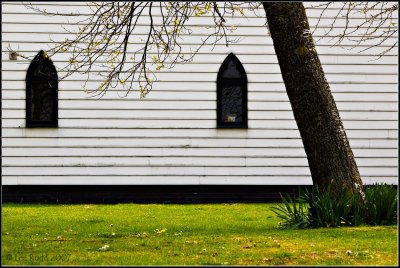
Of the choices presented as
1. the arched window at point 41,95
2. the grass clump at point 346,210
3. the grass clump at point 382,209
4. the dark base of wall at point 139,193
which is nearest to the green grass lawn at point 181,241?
the grass clump at point 346,210

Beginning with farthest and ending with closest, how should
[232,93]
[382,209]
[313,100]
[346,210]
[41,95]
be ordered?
[232,93]
[41,95]
[313,100]
[382,209]
[346,210]

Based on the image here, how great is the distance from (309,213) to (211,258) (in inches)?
147

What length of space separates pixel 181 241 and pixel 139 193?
8.26 metres

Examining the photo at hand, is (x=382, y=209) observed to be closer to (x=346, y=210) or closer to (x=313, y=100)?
(x=346, y=210)

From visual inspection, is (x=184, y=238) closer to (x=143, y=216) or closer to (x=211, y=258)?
(x=211, y=258)

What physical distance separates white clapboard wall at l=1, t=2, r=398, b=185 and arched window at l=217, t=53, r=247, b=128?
0.52ft

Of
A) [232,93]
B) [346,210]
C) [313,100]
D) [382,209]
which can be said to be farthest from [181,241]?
[232,93]

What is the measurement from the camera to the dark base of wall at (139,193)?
18.2 metres

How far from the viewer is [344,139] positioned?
12.0m

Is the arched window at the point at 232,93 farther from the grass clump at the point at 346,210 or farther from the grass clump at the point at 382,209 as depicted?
the grass clump at the point at 382,209

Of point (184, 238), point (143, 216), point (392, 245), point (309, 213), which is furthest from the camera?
point (143, 216)

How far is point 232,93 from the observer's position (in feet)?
60.6

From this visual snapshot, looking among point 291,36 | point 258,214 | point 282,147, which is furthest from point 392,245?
point 282,147

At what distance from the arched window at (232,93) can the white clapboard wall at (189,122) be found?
16cm
